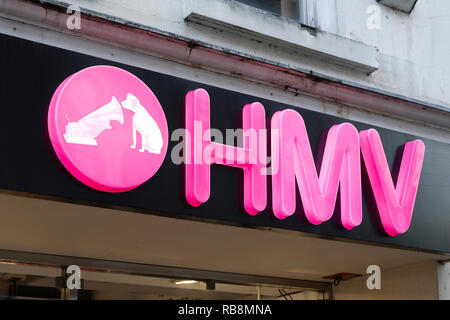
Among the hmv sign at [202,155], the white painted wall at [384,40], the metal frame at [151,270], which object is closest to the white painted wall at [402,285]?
the metal frame at [151,270]

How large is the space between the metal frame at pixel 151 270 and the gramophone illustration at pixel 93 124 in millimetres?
1853

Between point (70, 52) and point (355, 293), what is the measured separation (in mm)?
4342

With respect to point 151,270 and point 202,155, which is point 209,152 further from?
point 151,270

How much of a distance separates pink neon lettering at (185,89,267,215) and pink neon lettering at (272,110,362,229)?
0.49 ft

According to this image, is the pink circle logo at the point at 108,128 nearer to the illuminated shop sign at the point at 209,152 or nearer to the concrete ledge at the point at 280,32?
the illuminated shop sign at the point at 209,152

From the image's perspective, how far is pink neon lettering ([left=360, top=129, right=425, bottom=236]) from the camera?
22.2 feet

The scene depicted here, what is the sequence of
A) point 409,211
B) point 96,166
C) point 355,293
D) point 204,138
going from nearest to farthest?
point 96,166
point 204,138
point 409,211
point 355,293

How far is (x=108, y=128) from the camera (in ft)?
17.9

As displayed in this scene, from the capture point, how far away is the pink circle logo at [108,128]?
519cm

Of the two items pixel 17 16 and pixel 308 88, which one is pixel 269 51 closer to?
pixel 308 88

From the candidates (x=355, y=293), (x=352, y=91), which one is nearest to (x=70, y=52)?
(x=352, y=91)

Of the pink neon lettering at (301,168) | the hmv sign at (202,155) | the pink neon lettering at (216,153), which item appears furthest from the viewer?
the pink neon lettering at (301,168)

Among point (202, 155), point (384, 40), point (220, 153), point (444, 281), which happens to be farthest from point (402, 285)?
point (202, 155)

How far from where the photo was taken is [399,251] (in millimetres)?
7219
